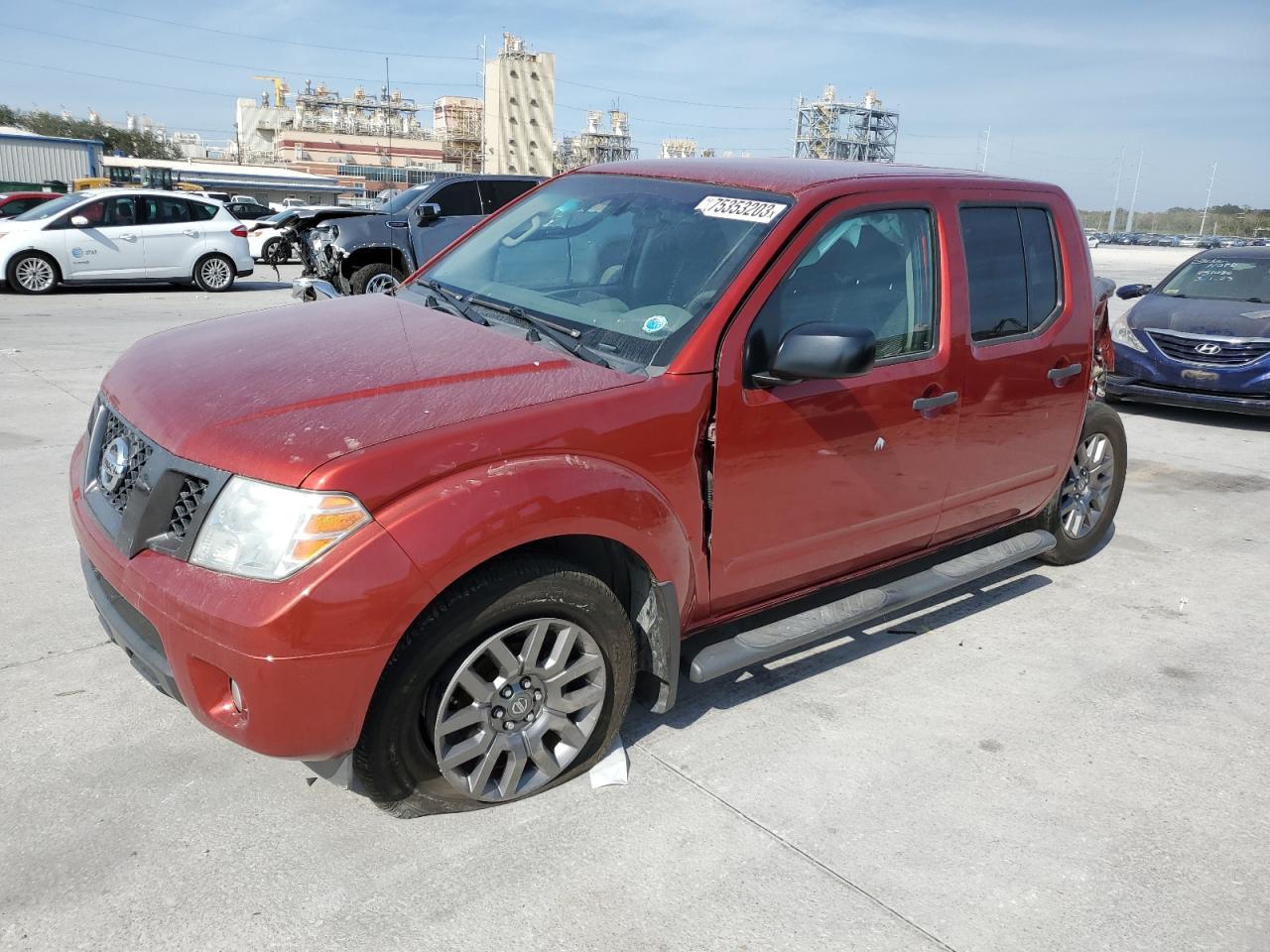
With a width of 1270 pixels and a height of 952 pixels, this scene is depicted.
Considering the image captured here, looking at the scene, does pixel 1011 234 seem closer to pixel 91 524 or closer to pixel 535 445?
pixel 535 445

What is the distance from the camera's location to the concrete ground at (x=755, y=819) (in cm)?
250

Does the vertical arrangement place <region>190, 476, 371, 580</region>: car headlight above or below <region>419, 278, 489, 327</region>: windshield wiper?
below

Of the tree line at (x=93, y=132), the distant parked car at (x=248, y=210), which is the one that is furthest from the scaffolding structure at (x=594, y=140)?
the distant parked car at (x=248, y=210)

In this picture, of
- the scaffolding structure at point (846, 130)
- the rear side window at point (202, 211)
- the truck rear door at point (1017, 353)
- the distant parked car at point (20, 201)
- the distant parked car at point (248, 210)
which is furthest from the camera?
the scaffolding structure at point (846, 130)

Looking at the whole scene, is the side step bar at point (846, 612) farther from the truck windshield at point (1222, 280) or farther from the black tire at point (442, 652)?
the truck windshield at point (1222, 280)

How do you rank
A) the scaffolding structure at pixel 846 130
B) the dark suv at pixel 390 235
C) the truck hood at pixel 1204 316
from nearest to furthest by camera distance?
the truck hood at pixel 1204 316 → the dark suv at pixel 390 235 → the scaffolding structure at pixel 846 130

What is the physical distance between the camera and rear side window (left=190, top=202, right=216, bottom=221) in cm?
1617

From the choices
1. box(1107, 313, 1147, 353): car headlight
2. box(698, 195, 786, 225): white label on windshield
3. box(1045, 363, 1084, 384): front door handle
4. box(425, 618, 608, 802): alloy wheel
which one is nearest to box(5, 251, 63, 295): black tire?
box(1107, 313, 1147, 353): car headlight

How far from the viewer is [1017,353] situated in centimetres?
405

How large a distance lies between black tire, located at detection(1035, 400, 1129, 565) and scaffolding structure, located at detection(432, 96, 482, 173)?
12787cm

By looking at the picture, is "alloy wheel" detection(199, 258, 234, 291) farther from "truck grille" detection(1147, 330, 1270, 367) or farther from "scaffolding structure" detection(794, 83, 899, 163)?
"scaffolding structure" detection(794, 83, 899, 163)

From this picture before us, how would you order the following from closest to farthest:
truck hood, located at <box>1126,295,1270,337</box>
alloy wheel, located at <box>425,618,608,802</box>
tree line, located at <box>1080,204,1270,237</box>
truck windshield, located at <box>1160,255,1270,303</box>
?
alloy wheel, located at <box>425,618,608,802</box> → truck hood, located at <box>1126,295,1270,337</box> → truck windshield, located at <box>1160,255,1270,303</box> → tree line, located at <box>1080,204,1270,237</box>

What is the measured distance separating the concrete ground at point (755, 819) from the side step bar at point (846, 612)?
1.05 ft

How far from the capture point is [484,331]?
10.9 feet
